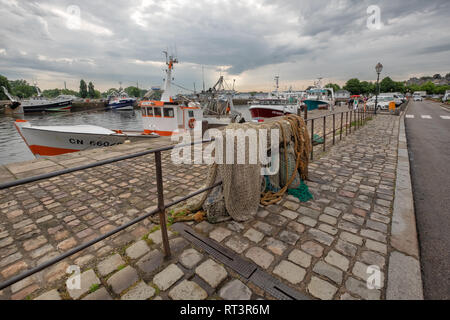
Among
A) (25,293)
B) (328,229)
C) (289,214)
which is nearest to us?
(25,293)

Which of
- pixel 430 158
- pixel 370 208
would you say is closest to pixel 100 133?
pixel 370 208

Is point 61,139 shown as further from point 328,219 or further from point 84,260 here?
point 328,219

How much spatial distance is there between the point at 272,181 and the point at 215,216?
123cm

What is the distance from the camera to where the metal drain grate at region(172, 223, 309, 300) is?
1.87m

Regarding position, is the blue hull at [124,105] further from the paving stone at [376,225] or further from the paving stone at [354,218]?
the paving stone at [376,225]

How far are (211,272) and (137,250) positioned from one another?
92 cm

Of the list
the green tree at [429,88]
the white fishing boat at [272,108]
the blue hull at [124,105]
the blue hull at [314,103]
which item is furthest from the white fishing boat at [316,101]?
the green tree at [429,88]

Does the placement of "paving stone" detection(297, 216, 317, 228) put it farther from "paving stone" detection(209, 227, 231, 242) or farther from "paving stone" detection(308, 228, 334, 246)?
"paving stone" detection(209, 227, 231, 242)

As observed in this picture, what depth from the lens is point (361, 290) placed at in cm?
188

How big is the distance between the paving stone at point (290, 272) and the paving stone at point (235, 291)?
1.20ft

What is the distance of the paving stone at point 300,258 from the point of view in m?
2.21

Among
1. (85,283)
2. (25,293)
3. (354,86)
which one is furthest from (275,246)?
(354,86)

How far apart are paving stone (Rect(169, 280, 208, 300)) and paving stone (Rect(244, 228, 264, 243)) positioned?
2.90 feet
